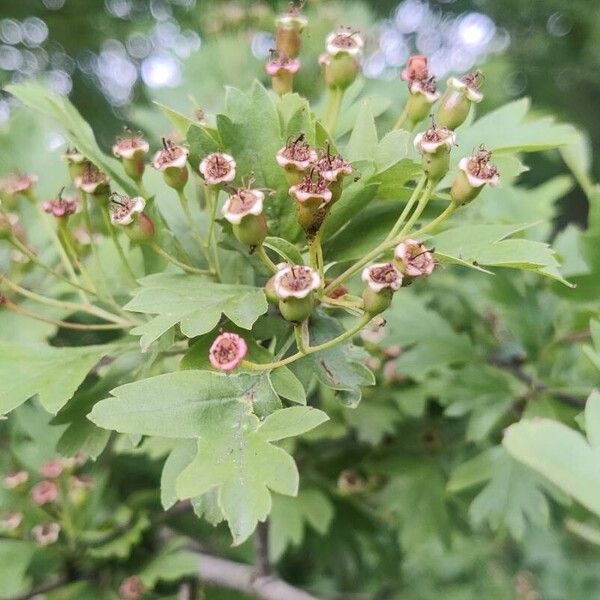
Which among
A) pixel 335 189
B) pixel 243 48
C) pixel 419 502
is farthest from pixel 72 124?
pixel 243 48

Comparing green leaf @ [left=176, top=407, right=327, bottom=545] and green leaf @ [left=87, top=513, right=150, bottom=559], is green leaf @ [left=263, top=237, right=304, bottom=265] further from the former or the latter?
green leaf @ [left=87, top=513, right=150, bottom=559]

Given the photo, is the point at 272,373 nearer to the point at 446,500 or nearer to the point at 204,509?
the point at 204,509

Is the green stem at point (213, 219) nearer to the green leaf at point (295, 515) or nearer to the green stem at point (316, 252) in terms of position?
the green stem at point (316, 252)

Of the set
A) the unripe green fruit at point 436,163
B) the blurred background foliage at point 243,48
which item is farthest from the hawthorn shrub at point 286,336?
the blurred background foliage at point 243,48

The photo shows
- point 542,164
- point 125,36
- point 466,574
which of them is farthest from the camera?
point 542,164

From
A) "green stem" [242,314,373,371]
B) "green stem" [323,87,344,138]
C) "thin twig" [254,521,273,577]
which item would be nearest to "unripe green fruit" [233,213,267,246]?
"green stem" [242,314,373,371]

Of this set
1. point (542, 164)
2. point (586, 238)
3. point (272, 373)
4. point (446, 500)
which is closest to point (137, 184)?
point (272, 373)
